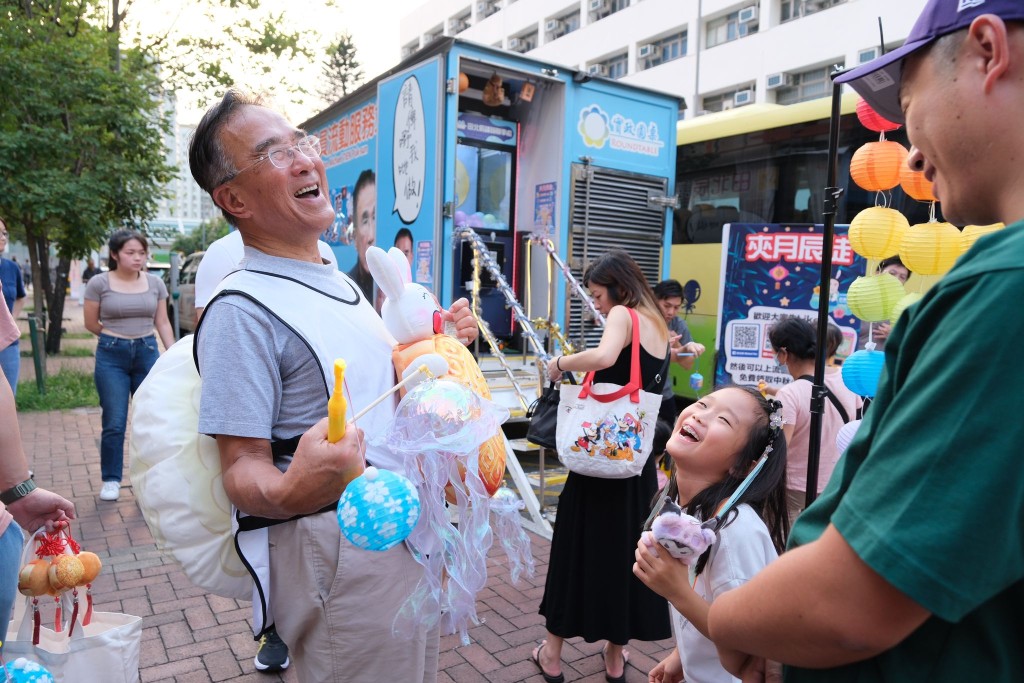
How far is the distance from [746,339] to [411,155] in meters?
3.59

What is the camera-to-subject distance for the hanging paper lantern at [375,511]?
4.25 feet

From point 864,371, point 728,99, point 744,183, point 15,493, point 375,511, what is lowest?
point 15,493

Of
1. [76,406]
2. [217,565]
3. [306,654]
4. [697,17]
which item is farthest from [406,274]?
[697,17]

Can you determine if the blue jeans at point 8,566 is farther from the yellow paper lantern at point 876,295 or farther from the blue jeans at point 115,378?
the blue jeans at point 115,378

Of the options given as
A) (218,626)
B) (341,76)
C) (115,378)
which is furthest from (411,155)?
(341,76)

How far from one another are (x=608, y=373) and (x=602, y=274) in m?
0.49

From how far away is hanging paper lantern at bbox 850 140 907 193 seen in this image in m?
2.77

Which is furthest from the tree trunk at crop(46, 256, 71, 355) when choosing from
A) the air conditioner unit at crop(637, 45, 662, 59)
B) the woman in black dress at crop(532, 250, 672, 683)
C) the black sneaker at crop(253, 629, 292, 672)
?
the air conditioner unit at crop(637, 45, 662, 59)

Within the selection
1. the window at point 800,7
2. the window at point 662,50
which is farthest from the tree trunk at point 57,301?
the window at point 662,50

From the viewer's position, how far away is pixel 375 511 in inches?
50.9

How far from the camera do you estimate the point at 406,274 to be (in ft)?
6.06

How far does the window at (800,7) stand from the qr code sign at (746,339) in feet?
63.5

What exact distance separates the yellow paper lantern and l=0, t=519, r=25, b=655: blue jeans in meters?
3.08

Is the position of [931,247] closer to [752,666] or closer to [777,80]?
[752,666]
